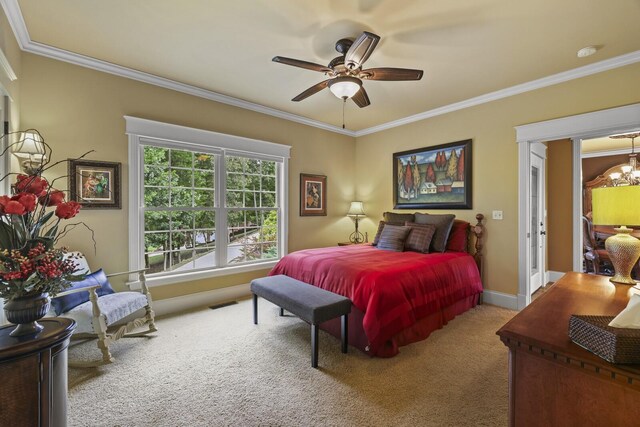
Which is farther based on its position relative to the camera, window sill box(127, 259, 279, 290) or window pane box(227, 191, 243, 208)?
window pane box(227, 191, 243, 208)

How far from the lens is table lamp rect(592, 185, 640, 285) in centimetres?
167

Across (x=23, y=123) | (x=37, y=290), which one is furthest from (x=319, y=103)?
(x=37, y=290)

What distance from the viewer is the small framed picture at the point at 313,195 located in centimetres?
460

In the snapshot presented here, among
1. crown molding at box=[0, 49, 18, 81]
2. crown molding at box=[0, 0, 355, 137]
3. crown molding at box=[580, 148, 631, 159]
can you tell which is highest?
crown molding at box=[0, 0, 355, 137]

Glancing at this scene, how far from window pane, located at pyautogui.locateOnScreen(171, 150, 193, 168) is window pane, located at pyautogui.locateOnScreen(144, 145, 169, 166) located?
8 cm

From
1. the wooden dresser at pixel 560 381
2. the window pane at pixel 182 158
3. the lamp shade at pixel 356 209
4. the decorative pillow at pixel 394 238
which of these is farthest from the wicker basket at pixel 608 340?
the lamp shade at pixel 356 209

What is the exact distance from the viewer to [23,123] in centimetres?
253

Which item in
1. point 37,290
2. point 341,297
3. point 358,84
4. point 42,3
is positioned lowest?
point 341,297

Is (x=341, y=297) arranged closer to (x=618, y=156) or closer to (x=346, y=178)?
(x=346, y=178)

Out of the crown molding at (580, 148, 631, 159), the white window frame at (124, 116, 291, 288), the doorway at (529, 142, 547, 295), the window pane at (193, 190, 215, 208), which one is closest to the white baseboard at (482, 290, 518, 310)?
the doorway at (529, 142, 547, 295)

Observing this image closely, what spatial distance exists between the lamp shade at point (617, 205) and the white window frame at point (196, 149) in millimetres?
3437

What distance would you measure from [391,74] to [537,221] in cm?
305

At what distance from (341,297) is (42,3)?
317 cm

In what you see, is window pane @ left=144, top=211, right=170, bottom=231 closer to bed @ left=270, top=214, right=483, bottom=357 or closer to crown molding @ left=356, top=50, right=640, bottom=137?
bed @ left=270, top=214, right=483, bottom=357
